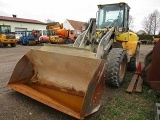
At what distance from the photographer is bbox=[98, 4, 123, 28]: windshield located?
6.65m

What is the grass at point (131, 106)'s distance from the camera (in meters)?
3.72

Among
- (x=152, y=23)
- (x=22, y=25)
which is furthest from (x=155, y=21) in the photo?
(x=22, y=25)

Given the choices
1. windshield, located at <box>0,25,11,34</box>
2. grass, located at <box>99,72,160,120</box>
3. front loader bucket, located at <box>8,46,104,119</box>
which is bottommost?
A: grass, located at <box>99,72,160,120</box>

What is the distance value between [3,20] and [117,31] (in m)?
30.4

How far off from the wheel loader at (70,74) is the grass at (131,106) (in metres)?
0.32

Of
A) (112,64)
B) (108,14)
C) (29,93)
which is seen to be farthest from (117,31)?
(29,93)

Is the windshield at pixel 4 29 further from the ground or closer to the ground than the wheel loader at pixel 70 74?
further from the ground

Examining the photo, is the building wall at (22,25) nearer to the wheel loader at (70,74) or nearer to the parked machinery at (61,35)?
the parked machinery at (61,35)

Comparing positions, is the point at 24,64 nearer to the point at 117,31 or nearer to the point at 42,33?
the point at 117,31

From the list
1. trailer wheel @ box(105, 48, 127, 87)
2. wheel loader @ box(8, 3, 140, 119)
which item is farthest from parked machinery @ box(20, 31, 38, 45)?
trailer wheel @ box(105, 48, 127, 87)

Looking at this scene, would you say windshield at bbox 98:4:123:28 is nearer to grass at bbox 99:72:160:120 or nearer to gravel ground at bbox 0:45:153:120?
grass at bbox 99:72:160:120

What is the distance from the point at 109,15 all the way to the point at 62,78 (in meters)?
3.31

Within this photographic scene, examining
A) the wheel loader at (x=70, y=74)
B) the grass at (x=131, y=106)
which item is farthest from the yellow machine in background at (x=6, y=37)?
the grass at (x=131, y=106)

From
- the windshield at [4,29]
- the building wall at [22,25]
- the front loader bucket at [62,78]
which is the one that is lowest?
the front loader bucket at [62,78]
